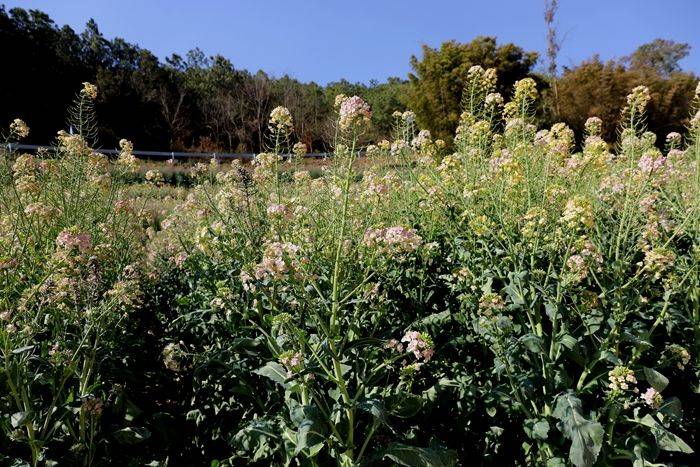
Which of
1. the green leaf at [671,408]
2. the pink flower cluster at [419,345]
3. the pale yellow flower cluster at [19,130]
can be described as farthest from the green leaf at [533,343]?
the pale yellow flower cluster at [19,130]

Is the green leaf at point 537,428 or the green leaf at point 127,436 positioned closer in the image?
the green leaf at point 537,428

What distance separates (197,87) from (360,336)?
27.4 meters

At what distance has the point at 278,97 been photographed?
87.4ft

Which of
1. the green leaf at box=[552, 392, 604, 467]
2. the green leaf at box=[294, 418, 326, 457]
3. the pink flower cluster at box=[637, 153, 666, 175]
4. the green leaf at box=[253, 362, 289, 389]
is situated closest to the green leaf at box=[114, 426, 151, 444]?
the green leaf at box=[253, 362, 289, 389]

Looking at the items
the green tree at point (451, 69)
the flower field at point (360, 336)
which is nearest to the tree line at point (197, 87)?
the green tree at point (451, 69)

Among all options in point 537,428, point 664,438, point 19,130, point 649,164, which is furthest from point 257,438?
point 19,130

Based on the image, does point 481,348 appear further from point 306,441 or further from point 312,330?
point 306,441

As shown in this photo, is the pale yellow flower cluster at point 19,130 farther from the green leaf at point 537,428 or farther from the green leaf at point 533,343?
the green leaf at point 537,428

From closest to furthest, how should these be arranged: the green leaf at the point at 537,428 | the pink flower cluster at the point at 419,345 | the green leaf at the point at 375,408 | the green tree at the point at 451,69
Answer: the green leaf at the point at 375,408, the pink flower cluster at the point at 419,345, the green leaf at the point at 537,428, the green tree at the point at 451,69

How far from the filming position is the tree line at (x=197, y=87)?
15.4m

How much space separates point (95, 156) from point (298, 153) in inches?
54.3

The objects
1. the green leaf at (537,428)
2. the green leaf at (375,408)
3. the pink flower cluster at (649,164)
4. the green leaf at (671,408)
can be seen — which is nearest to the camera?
the green leaf at (375,408)

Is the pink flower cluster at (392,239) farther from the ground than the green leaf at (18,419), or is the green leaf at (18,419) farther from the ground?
the pink flower cluster at (392,239)

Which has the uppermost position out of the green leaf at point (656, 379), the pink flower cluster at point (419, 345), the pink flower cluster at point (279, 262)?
the pink flower cluster at point (279, 262)
